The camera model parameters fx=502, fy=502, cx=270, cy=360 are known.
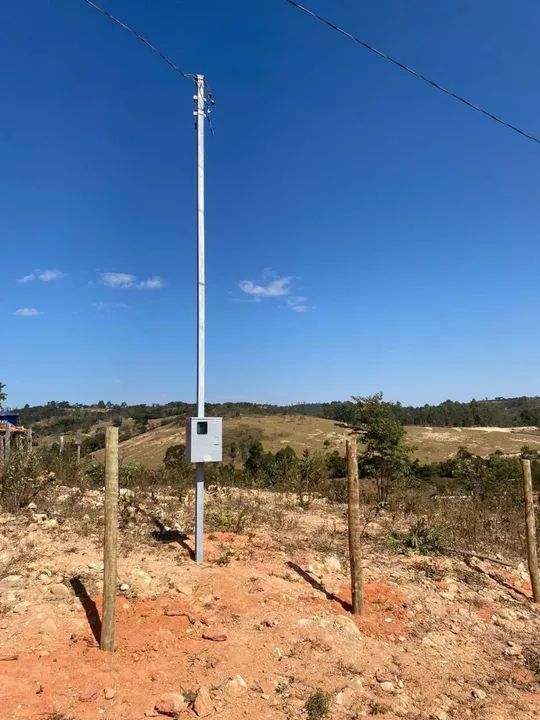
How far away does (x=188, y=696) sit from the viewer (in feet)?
11.5

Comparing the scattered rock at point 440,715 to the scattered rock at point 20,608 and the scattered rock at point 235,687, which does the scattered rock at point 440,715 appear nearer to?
the scattered rock at point 235,687

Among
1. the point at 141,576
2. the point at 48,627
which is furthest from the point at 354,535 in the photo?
the point at 48,627

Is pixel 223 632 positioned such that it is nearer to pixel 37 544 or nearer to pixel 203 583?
pixel 203 583

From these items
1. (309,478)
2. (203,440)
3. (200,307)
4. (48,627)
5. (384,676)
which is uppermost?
(200,307)

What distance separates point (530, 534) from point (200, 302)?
16.8 ft

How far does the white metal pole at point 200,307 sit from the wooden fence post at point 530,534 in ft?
13.5

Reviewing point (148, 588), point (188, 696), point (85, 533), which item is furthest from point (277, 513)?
point (188, 696)

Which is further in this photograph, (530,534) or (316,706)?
(530,534)

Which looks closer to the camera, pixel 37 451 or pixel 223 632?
pixel 223 632

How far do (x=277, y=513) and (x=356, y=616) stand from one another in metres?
3.59

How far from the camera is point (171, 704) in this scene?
3.38 meters

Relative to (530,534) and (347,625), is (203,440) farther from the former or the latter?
(530,534)

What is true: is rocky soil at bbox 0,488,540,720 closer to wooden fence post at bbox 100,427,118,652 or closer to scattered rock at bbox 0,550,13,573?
scattered rock at bbox 0,550,13,573

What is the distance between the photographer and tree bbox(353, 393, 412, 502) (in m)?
14.7
